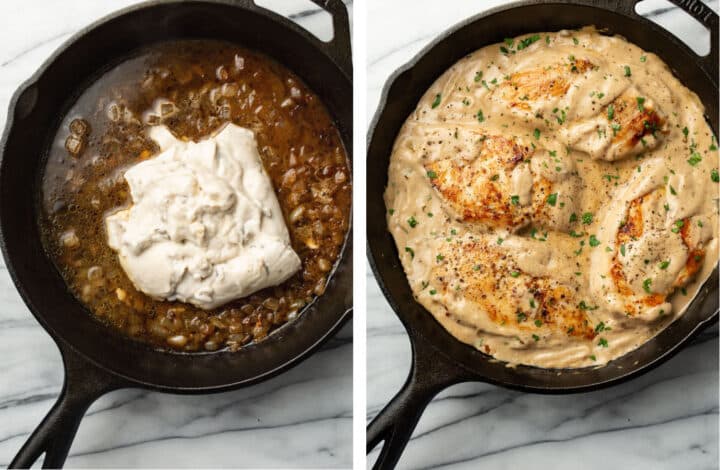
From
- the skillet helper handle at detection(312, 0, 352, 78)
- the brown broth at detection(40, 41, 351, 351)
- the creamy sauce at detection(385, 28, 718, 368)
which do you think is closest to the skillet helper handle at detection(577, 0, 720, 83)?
the creamy sauce at detection(385, 28, 718, 368)

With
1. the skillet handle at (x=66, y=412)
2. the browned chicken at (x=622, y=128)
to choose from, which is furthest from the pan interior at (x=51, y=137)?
the browned chicken at (x=622, y=128)

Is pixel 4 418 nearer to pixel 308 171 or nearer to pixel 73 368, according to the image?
pixel 73 368

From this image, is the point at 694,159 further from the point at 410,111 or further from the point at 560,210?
the point at 410,111

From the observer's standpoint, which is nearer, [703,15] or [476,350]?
[703,15]

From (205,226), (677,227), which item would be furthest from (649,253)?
(205,226)

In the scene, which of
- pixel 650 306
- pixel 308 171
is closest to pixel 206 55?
pixel 308 171

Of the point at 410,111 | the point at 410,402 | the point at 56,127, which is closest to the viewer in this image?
the point at 410,402

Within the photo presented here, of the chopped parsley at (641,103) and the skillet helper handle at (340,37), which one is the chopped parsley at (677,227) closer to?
the chopped parsley at (641,103)
